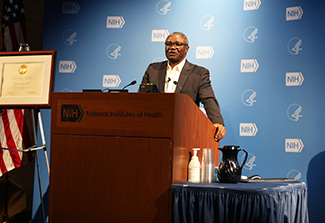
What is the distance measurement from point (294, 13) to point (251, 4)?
455 millimetres

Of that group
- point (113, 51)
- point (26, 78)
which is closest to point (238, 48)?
point (113, 51)

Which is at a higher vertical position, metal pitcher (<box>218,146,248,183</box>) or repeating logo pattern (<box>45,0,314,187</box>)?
repeating logo pattern (<box>45,0,314,187</box>)

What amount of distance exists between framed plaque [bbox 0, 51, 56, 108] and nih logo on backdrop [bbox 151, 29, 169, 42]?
4.60 feet

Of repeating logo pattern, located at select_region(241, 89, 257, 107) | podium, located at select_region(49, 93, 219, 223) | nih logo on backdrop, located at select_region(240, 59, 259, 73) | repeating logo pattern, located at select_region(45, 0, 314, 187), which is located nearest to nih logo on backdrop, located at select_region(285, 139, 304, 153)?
repeating logo pattern, located at select_region(45, 0, 314, 187)

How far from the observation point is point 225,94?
12.9ft

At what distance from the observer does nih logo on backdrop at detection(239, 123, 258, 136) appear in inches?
151

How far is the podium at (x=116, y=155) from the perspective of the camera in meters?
1.65

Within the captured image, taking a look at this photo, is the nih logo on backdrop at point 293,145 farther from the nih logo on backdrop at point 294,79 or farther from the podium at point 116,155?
the podium at point 116,155

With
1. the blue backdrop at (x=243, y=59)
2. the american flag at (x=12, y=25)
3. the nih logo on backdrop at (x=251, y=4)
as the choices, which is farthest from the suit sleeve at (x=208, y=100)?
the american flag at (x=12, y=25)

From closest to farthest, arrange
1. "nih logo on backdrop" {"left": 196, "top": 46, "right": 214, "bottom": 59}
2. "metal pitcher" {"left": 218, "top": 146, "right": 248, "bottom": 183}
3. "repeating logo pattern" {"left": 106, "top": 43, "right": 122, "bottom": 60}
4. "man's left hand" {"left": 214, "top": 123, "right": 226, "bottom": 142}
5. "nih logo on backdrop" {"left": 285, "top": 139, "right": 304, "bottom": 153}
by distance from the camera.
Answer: "metal pitcher" {"left": 218, "top": 146, "right": 248, "bottom": 183} < "man's left hand" {"left": 214, "top": 123, "right": 226, "bottom": 142} < "nih logo on backdrop" {"left": 285, "top": 139, "right": 304, "bottom": 153} < "nih logo on backdrop" {"left": 196, "top": 46, "right": 214, "bottom": 59} < "repeating logo pattern" {"left": 106, "top": 43, "right": 122, "bottom": 60}

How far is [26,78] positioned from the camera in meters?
3.21

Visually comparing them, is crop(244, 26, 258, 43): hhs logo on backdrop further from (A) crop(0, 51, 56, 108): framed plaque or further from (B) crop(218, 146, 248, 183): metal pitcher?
(B) crop(218, 146, 248, 183): metal pitcher

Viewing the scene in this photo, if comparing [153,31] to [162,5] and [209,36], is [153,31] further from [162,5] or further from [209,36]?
[209,36]

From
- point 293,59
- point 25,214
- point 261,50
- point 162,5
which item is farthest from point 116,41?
point 25,214
